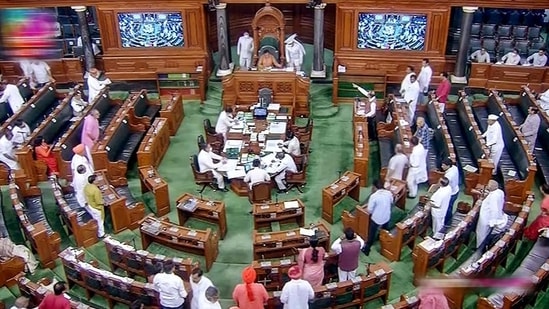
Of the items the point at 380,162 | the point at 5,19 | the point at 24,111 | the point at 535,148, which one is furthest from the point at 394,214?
the point at 5,19

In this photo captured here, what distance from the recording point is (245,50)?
17594 millimetres

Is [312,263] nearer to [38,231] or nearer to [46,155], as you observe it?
[38,231]

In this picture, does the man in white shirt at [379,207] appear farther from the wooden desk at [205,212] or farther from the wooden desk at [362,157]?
the wooden desk at [205,212]

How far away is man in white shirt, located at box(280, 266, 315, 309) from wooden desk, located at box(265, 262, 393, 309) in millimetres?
392

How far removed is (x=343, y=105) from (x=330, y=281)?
765 centimetres

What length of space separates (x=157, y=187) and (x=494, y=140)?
707 centimetres

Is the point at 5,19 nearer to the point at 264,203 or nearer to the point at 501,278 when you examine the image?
the point at 264,203

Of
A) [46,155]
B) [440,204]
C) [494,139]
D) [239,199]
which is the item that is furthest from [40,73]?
[494,139]

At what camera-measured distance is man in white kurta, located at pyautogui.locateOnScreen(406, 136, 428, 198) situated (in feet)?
40.3

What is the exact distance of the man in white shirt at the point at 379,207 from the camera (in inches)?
420

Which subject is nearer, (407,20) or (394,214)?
(394,214)

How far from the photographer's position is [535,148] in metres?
14.0

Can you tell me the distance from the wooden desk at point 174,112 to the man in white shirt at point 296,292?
757 cm

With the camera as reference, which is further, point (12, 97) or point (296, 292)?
point (12, 97)
